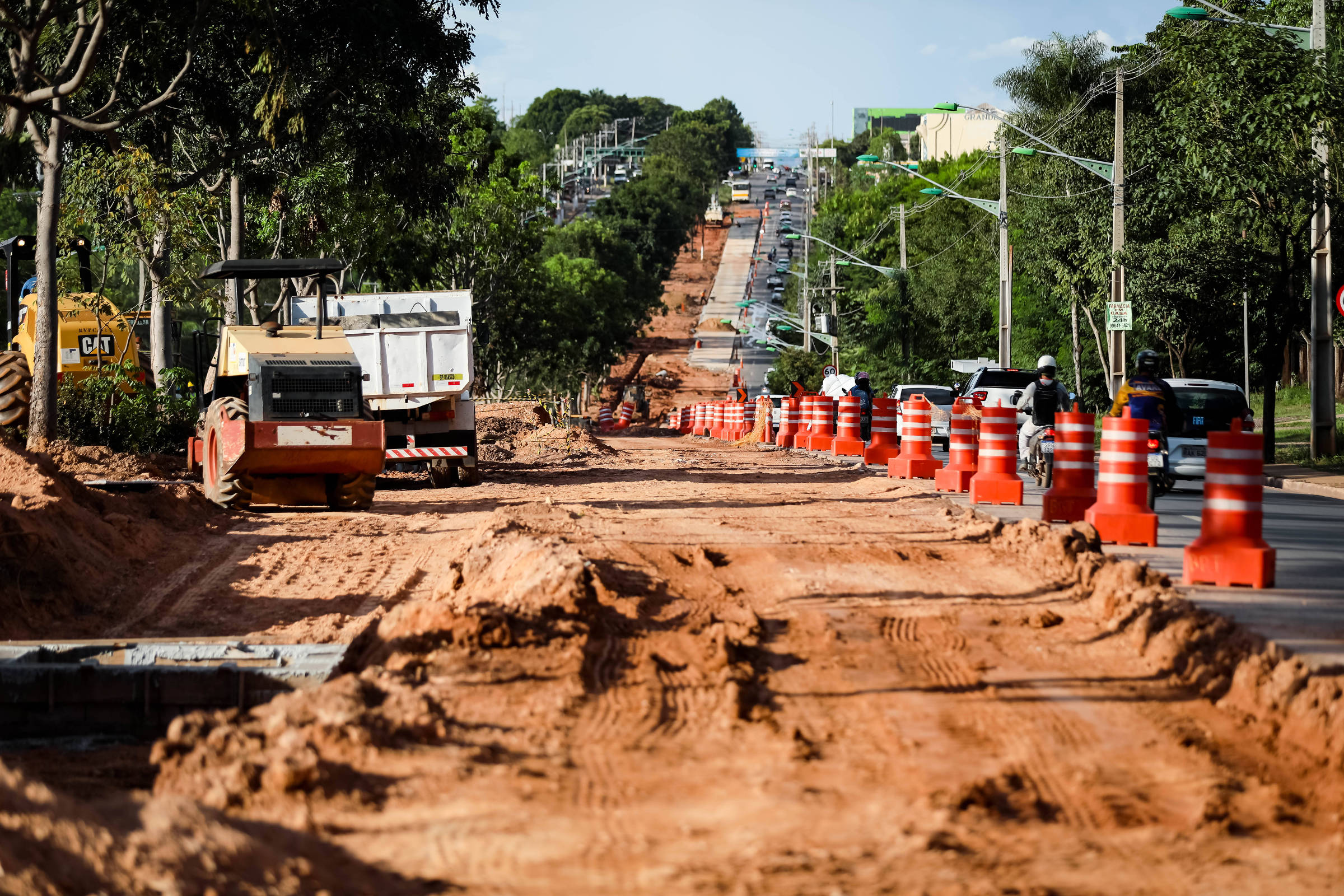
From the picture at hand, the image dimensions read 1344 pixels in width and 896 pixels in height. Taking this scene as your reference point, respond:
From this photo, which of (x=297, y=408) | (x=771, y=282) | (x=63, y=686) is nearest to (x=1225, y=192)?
(x=297, y=408)

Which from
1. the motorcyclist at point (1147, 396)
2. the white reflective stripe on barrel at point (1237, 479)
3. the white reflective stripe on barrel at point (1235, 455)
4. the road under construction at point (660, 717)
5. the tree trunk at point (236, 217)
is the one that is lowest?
the road under construction at point (660, 717)

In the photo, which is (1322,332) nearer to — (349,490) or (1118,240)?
(1118,240)

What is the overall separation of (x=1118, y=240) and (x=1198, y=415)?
40.3 ft

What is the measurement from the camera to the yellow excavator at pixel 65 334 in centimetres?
2117

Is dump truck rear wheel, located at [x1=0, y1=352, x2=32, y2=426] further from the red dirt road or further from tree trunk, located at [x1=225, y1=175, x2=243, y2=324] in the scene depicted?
the red dirt road

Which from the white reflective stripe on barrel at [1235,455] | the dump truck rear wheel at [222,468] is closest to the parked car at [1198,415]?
the white reflective stripe on barrel at [1235,455]

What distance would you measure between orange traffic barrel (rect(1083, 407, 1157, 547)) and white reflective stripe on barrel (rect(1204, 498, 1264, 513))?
7.26ft

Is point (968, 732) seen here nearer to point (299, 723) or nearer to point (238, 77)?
point (299, 723)

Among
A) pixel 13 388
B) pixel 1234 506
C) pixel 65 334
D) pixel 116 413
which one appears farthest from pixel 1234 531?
pixel 65 334

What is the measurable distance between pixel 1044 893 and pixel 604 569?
6.30 meters

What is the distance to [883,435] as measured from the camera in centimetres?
2567

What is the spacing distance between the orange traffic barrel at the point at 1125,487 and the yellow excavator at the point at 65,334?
1565cm

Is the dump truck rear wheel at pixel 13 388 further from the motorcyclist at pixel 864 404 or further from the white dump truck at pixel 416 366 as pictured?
the motorcyclist at pixel 864 404

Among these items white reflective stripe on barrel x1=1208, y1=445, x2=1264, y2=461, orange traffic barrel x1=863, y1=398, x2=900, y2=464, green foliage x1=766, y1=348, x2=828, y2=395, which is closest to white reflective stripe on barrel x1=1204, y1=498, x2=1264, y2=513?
white reflective stripe on barrel x1=1208, y1=445, x2=1264, y2=461
